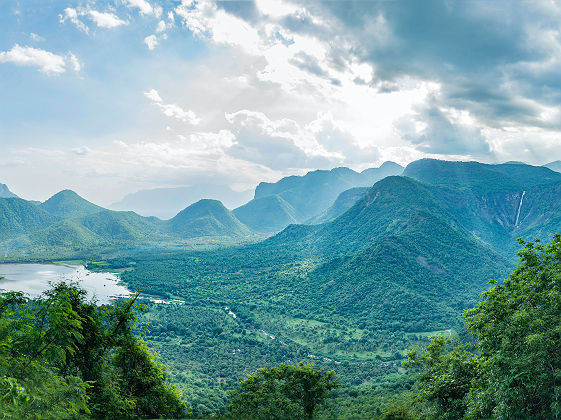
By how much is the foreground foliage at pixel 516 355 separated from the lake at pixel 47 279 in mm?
90211

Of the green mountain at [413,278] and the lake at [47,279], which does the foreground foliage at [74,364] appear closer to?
the green mountain at [413,278]

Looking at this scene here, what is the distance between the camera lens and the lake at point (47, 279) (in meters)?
95.0

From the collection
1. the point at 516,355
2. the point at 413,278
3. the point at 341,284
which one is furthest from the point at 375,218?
the point at 516,355

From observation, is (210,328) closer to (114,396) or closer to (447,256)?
(114,396)

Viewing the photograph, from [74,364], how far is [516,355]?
675 inches

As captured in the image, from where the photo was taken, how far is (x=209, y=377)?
163ft

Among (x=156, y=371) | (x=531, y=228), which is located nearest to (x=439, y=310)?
(x=156, y=371)

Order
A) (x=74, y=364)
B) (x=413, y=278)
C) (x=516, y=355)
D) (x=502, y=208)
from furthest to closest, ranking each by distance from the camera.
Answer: (x=502, y=208) < (x=413, y=278) < (x=74, y=364) < (x=516, y=355)

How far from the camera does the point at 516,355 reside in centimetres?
1147

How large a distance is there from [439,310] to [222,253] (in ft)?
383

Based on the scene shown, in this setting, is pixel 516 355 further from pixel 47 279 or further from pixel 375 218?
pixel 47 279

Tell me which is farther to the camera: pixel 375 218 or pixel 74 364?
pixel 375 218

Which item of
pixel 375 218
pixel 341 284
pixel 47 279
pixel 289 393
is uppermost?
pixel 375 218

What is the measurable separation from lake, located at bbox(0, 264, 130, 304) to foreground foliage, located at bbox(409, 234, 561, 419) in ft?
296
